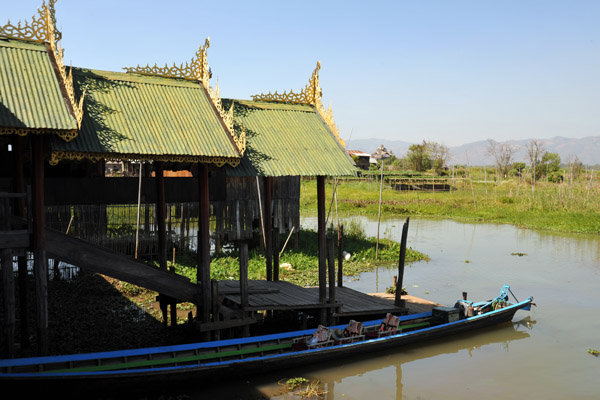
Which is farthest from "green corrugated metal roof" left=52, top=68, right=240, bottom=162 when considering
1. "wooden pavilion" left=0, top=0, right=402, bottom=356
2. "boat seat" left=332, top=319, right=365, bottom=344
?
"boat seat" left=332, top=319, right=365, bottom=344

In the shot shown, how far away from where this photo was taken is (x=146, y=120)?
9750 millimetres

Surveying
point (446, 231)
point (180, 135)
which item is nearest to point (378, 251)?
point (446, 231)

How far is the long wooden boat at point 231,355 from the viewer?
7.71 m

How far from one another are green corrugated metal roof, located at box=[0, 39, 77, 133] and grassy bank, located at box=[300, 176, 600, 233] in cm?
2740

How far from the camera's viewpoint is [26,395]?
7.50 m

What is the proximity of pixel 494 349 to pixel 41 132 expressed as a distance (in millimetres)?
10361

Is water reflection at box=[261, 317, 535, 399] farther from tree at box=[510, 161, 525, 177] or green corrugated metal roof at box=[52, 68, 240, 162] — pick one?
tree at box=[510, 161, 525, 177]

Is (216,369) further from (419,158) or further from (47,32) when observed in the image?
(419,158)

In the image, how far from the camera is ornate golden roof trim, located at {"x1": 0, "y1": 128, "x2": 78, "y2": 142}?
7711 millimetres

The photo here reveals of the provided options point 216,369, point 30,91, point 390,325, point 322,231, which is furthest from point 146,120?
point 390,325

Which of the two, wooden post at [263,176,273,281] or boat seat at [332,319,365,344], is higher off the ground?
wooden post at [263,176,273,281]

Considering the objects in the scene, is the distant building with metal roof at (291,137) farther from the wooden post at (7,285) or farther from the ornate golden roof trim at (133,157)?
the wooden post at (7,285)

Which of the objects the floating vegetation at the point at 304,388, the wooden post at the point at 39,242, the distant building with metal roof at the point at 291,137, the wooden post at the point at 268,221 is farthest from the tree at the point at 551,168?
the wooden post at the point at 39,242

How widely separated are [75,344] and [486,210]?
31.1 metres
